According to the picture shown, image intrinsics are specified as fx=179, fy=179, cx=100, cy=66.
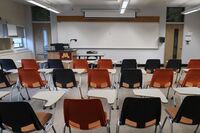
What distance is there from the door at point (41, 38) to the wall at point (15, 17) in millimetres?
303

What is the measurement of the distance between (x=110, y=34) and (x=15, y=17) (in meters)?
4.48

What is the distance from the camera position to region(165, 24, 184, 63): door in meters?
9.15

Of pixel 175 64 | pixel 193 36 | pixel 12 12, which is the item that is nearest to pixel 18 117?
pixel 175 64

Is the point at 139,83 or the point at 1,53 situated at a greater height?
the point at 1,53

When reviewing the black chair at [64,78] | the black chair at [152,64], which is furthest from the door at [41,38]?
the black chair at [64,78]

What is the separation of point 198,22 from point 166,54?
218 cm

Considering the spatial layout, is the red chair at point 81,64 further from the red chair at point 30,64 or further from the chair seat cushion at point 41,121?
the chair seat cushion at point 41,121

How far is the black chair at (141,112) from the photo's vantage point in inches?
76.9

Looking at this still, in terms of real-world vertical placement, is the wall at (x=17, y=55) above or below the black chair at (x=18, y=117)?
above

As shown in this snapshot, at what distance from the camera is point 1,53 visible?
6.54m

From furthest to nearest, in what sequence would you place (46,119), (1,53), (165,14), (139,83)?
(165,14)
(1,53)
(139,83)
(46,119)

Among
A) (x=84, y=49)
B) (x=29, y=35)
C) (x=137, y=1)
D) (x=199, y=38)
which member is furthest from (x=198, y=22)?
(x=29, y=35)

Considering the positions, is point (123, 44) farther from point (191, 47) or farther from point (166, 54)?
point (191, 47)

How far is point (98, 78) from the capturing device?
3781mm
